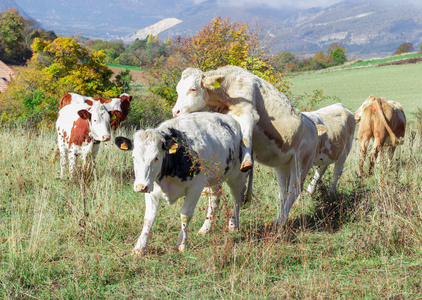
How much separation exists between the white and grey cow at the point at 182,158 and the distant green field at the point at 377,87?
2413cm

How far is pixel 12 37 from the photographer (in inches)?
2237

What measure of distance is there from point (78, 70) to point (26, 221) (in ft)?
32.5

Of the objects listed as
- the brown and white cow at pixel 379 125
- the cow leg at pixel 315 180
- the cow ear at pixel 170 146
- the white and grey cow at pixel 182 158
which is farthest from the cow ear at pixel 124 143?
the brown and white cow at pixel 379 125

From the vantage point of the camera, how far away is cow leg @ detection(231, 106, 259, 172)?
5.25m

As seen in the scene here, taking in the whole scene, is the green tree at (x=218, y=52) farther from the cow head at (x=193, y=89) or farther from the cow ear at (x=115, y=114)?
the cow head at (x=193, y=89)

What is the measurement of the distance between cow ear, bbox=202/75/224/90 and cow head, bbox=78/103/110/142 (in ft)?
7.62

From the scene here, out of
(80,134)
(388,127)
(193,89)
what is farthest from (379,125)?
(80,134)

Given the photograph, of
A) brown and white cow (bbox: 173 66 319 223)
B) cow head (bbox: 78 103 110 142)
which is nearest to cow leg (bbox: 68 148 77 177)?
cow head (bbox: 78 103 110 142)

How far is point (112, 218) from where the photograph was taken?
5.66 meters

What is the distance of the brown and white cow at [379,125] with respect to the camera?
957 cm

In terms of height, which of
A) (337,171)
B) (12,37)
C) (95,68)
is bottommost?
(337,171)

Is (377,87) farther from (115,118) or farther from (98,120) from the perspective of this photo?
(98,120)

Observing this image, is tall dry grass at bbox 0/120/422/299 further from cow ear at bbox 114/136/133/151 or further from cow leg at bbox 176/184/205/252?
cow ear at bbox 114/136/133/151

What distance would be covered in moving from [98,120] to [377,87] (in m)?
42.1
